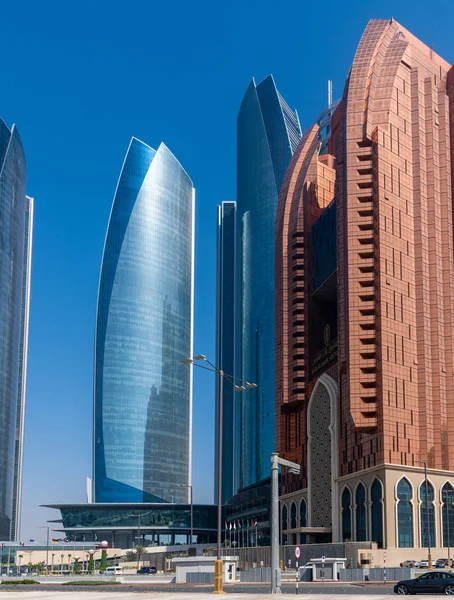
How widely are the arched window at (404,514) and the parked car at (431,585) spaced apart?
204 ft

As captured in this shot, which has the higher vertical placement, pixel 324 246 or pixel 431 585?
pixel 324 246

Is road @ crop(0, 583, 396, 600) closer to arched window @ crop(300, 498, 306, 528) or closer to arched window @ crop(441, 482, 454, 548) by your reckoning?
arched window @ crop(441, 482, 454, 548)

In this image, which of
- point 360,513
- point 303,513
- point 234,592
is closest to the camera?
point 234,592

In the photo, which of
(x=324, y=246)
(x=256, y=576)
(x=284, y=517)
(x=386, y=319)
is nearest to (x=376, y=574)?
(x=256, y=576)

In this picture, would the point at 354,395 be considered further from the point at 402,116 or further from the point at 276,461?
the point at 276,461

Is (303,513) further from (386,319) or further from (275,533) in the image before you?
(275,533)

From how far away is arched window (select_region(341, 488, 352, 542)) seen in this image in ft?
435

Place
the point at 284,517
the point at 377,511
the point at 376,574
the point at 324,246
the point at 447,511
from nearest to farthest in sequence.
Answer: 1. the point at 376,574
2. the point at 377,511
3. the point at 447,511
4. the point at 324,246
5. the point at 284,517

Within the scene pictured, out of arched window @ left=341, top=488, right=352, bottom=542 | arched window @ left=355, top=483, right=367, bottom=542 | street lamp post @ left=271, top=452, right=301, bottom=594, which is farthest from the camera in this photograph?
arched window @ left=341, top=488, right=352, bottom=542

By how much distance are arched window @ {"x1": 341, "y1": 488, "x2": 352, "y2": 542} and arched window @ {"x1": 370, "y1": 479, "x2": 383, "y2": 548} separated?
23.9ft

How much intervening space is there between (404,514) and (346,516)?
12.6 metres

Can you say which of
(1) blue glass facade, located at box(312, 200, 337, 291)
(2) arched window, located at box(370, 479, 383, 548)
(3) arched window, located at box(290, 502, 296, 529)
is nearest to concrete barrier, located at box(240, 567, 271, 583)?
(2) arched window, located at box(370, 479, 383, 548)

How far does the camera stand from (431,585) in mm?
60656

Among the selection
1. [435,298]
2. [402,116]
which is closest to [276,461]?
[435,298]
